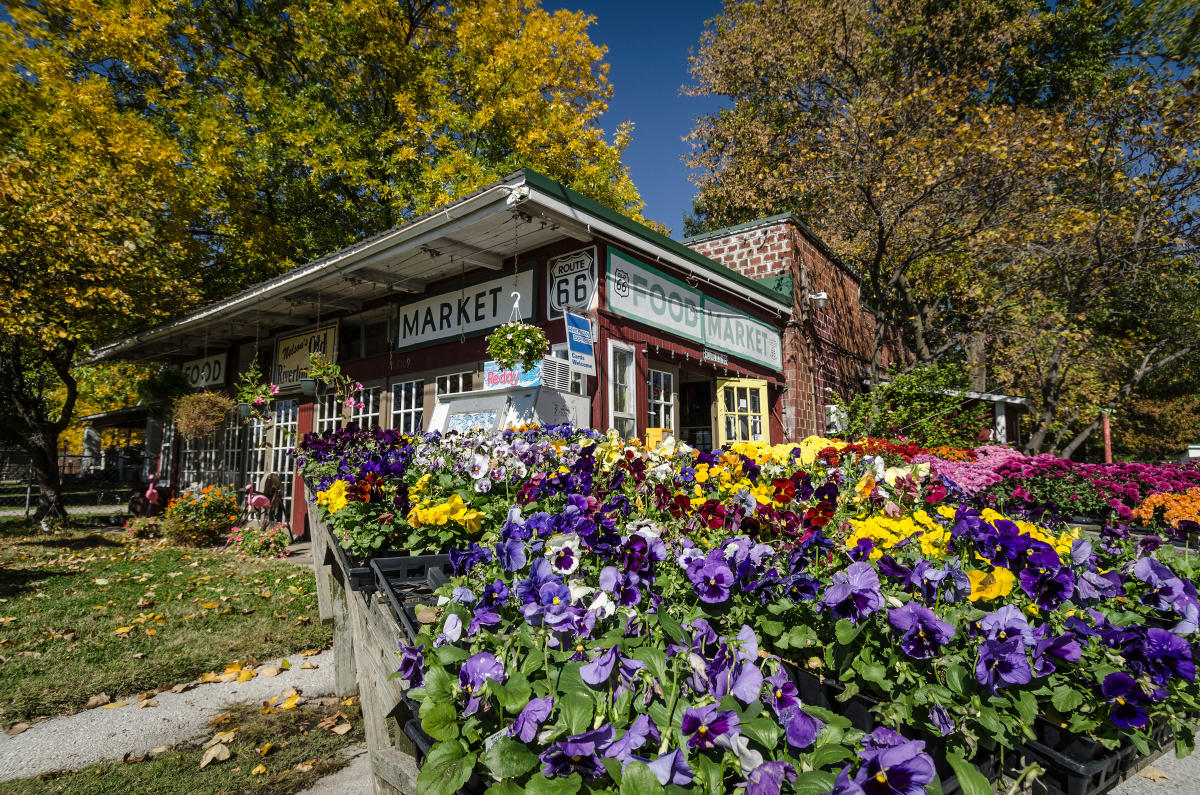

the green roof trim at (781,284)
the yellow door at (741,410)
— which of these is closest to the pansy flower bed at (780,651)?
the yellow door at (741,410)

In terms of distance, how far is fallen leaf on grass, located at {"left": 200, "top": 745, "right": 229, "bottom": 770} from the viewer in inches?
111

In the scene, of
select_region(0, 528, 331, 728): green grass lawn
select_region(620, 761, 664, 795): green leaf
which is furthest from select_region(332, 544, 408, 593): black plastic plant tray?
select_region(0, 528, 331, 728): green grass lawn

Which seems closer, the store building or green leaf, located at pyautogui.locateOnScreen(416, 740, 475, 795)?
green leaf, located at pyautogui.locateOnScreen(416, 740, 475, 795)

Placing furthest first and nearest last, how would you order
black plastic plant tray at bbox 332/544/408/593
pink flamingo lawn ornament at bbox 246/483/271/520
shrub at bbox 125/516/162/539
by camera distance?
shrub at bbox 125/516/162/539 → pink flamingo lawn ornament at bbox 246/483/271/520 → black plastic plant tray at bbox 332/544/408/593

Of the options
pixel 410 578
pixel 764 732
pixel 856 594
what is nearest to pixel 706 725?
pixel 764 732

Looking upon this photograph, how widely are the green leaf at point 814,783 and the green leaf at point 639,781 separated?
8.1 inches

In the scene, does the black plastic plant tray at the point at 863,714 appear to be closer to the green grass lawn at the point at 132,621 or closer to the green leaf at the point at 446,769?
the green leaf at the point at 446,769

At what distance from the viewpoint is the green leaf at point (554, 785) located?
33.7 inches

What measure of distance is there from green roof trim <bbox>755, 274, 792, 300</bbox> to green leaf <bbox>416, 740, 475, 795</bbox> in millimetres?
9018

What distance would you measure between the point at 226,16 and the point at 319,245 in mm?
6325

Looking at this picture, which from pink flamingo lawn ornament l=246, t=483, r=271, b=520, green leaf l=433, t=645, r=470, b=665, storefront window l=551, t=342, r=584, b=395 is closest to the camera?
green leaf l=433, t=645, r=470, b=665

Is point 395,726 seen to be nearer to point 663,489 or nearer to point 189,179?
point 663,489

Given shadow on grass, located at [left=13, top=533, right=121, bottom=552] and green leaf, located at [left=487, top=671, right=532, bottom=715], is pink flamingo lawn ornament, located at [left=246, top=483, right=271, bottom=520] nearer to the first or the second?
shadow on grass, located at [left=13, top=533, right=121, bottom=552]

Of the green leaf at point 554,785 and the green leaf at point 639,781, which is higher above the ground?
the green leaf at point 639,781
